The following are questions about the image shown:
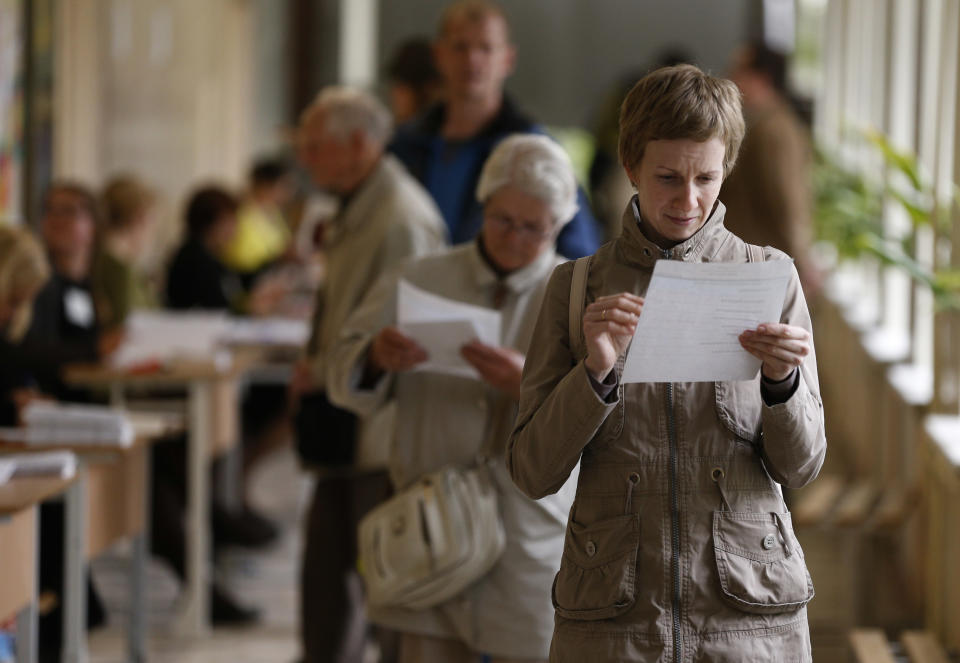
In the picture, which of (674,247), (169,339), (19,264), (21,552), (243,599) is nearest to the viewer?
(674,247)

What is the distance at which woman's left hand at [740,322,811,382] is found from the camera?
1964mm

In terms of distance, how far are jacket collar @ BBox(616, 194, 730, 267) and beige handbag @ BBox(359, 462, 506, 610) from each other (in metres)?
0.94

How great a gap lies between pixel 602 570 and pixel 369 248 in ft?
6.76

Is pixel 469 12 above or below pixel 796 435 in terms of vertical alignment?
above

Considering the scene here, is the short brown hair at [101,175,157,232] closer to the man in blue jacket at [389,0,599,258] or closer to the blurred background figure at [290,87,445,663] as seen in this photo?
the man in blue jacket at [389,0,599,258]

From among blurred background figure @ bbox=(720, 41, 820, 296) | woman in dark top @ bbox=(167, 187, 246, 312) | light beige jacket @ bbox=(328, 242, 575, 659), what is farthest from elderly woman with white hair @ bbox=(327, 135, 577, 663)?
woman in dark top @ bbox=(167, 187, 246, 312)

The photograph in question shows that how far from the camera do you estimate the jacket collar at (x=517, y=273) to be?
300 centimetres

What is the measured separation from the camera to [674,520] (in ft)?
6.82

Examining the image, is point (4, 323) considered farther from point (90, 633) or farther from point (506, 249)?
point (506, 249)

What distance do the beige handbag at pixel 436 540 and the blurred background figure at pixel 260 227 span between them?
639 cm

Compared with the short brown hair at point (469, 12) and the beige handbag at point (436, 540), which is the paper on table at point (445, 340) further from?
the short brown hair at point (469, 12)

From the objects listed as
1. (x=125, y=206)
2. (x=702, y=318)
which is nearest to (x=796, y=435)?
(x=702, y=318)

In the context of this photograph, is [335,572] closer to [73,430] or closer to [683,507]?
[73,430]

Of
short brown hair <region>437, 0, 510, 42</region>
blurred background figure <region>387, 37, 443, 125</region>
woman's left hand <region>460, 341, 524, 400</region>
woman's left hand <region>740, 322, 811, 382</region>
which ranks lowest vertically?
woman's left hand <region>460, 341, 524, 400</region>
